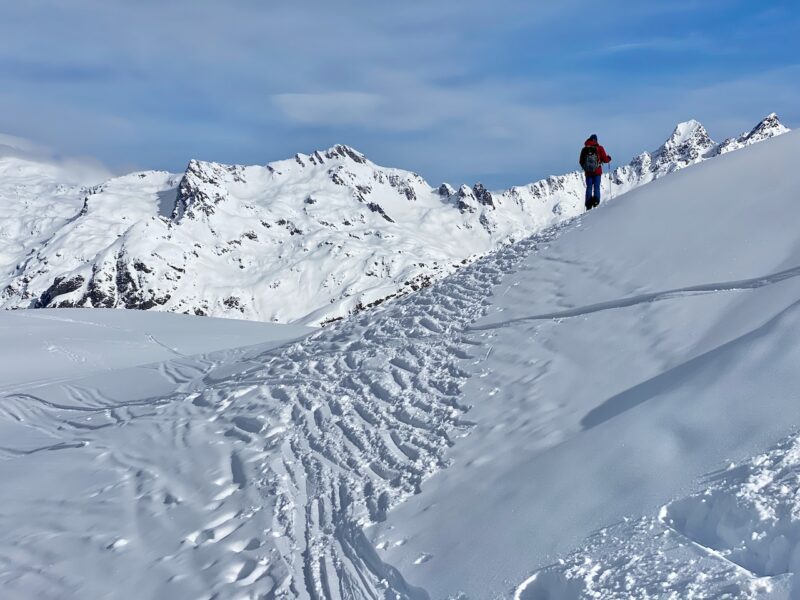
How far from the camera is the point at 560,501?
21.0 ft

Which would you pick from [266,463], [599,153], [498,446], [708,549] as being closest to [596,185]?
[599,153]

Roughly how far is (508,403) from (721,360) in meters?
2.92

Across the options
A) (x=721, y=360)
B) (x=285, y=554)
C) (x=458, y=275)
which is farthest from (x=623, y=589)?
(x=458, y=275)

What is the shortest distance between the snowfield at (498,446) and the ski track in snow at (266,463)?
0.04m

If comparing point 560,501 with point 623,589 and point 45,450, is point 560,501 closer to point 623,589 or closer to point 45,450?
point 623,589

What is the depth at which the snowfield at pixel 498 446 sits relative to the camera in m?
5.52

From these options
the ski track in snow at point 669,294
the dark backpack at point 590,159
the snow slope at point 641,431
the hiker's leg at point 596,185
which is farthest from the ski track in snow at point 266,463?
the hiker's leg at point 596,185

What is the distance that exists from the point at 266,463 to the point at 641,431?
17.1 ft

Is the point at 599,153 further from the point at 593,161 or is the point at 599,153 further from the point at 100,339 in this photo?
the point at 100,339

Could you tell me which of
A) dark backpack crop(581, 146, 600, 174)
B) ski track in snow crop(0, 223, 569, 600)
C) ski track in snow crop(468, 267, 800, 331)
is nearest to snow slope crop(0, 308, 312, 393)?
ski track in snow crop(0, 223, 569, 600)

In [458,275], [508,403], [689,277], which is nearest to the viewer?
[508,403]

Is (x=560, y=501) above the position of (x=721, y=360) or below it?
below

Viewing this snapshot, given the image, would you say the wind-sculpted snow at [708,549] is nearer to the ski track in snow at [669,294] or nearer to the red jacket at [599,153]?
the ski track in snow at [669,294]

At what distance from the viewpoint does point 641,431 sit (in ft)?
22.1
